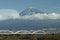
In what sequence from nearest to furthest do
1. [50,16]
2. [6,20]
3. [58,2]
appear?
[6,20] → [50,16] → [58,2]

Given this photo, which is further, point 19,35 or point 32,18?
point 32,18

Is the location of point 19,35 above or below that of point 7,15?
below

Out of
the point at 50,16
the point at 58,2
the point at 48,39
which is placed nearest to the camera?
the point at 48,39

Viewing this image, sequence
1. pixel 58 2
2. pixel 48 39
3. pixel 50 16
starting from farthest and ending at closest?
1. pixel 58 2
2. pixel 50 16
3. pixel 48 39

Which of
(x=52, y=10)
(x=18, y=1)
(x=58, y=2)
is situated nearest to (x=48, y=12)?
(x=52, y=10)

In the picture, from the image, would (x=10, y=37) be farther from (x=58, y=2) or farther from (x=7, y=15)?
(x=58, y=2)

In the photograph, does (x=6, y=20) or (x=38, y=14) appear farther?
(x=38, y=14)

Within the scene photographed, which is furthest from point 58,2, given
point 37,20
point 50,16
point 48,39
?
point 48,39

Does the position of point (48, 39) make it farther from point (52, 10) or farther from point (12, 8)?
point (12, 8)

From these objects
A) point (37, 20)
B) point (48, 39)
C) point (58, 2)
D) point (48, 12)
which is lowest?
point (48, 39)

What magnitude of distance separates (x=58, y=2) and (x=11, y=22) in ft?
6.74

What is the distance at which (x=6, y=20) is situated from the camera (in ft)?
16.4

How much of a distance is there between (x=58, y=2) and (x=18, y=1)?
1587 millimetres

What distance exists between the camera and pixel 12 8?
5.93m
